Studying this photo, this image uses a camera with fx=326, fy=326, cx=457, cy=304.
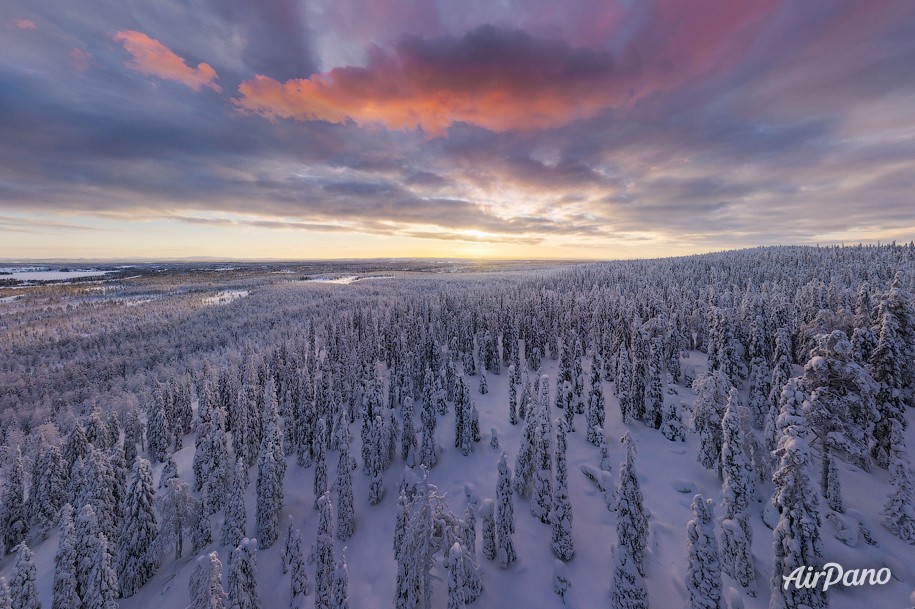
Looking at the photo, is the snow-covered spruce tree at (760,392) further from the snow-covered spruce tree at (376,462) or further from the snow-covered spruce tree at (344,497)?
the snow-covered spruce tree at (344,497)

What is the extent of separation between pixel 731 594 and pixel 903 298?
29.6 meters

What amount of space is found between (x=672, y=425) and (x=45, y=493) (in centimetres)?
7353

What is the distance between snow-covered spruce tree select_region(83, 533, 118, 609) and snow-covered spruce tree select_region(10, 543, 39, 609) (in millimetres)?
2627

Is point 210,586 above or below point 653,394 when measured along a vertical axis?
below

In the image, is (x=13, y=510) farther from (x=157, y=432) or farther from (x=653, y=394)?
(x=653, y=394)

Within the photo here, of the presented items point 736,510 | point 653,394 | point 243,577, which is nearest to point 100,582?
point 243,577

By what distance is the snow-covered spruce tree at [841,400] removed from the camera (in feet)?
76.6

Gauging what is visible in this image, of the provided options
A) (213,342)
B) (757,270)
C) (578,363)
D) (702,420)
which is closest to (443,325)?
(578,363)

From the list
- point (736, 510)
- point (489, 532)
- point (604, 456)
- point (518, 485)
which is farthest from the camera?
point (604, 456)

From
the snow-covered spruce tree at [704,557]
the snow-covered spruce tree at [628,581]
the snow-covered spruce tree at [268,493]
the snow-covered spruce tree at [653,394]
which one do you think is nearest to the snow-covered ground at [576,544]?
the snow-covered spruce tree at [653,394]

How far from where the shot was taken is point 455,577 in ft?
64.9

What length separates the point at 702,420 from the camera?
3189 centimetres

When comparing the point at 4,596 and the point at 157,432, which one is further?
the point at 157,432

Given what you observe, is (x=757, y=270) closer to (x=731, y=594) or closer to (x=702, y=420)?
(x=702, y=420)
